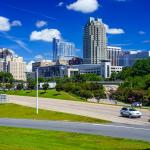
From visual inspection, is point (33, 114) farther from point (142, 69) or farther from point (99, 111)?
point (142, 69)

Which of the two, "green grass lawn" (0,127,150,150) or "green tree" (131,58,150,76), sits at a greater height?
"green tree" (131,58,150,76)

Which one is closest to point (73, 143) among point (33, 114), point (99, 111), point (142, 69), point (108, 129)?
point (108, 129)

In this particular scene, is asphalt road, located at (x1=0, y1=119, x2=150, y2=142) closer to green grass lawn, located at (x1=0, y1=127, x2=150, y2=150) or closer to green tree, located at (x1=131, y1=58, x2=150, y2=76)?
green grass lawn, located at (x1=0, y1=127, x2=150, y2=150)

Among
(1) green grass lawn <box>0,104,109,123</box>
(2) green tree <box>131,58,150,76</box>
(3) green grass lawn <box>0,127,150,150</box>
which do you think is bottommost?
(1) green grass lawn <box>0,104,109,123</box>

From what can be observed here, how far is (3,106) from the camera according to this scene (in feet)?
248

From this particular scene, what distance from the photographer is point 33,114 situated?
215 feet

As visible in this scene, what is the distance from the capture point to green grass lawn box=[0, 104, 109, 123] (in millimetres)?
57831

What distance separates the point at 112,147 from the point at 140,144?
2.85m

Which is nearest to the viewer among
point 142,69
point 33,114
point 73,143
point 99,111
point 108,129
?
point 73,143

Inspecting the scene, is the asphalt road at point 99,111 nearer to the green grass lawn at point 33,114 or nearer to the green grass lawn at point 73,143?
the green grass lawn at point 33,114

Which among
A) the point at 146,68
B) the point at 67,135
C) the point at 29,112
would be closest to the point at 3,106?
the point at 29,112

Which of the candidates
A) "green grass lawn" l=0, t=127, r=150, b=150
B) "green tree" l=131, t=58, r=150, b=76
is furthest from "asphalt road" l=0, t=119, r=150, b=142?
"green tree" l=131, t=58, r=150, b=76

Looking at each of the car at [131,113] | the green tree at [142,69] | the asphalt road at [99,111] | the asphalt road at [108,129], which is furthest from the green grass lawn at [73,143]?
Answer: the green tree at [142,69]

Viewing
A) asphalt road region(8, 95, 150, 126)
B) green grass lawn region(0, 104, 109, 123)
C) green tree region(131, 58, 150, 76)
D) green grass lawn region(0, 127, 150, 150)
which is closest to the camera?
green grass lawn region(0, 127, 150, 150)
